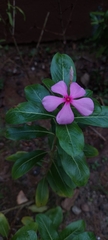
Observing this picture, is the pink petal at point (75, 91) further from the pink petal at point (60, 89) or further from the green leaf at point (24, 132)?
the green leaf at point (24, 132)

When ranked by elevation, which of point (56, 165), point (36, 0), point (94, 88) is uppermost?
point (36, 0)

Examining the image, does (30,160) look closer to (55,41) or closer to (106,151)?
(106,151)

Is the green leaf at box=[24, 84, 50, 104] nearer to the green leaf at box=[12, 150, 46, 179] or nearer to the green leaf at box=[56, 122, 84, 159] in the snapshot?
the green leaf at box=[56, 122, 84, 159]

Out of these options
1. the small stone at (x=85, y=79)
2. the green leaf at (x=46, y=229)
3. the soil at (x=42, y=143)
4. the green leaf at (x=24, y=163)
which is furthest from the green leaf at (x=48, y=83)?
the small stone at (x=85, y=79)

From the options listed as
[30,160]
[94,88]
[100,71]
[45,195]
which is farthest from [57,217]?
[100,71]

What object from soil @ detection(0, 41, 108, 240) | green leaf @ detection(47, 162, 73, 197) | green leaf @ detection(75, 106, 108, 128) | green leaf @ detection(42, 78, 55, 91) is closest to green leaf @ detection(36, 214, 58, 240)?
A: green leaf @ detection(47, 162, 73, 197)
